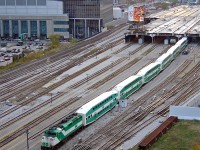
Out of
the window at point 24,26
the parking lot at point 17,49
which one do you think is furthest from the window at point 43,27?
the parking lot at point 17,49

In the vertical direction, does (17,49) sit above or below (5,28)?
below

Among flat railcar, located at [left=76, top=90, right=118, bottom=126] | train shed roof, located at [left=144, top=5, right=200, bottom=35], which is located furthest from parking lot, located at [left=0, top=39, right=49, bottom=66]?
flat railcar, located at [left=76, top=90, right=118, bottom=126]

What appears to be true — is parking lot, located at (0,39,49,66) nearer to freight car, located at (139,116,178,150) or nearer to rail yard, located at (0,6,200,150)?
rail yard, located at (0,6,200,150)

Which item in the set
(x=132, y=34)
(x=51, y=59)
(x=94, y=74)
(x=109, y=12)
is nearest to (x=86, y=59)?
(x=51, y=59)

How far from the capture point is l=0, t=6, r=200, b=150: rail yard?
81.1 feet

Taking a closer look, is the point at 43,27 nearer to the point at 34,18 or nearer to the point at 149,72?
the point at 34,18

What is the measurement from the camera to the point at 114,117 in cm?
2747

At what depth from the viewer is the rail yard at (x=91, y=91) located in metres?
24.7

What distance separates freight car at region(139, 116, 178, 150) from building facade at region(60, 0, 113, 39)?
44.7 m

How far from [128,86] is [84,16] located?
3927 centimetres

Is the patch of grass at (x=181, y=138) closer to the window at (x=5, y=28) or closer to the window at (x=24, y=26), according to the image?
the window at (x=24, y=26)

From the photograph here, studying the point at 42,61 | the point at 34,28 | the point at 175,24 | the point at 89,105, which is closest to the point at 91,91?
the point at 89,105

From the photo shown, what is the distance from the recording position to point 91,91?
33656mm

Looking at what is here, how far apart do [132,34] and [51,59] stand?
1375cm
